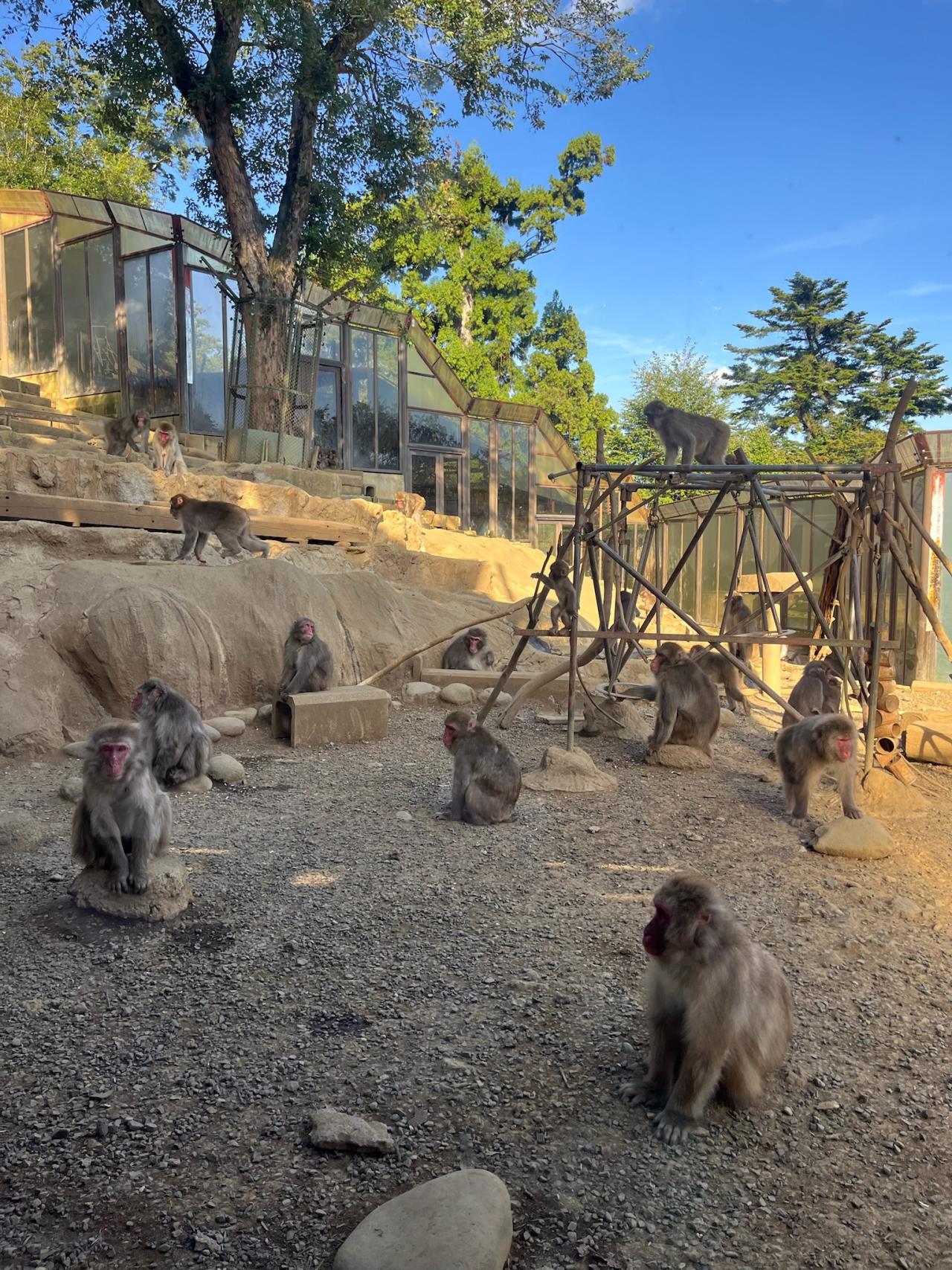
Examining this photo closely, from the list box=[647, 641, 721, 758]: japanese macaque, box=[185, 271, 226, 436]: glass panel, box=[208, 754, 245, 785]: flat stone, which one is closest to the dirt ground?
box=[208, 754, 245, 785]: flat stone

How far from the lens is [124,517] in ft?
34.2

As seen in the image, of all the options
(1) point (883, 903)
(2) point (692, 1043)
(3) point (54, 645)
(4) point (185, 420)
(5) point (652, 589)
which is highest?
(4) point (185, 420)

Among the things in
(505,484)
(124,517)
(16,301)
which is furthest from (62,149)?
(124,517)

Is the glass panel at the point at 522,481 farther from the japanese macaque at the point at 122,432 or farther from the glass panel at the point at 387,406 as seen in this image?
the japanese macaque at the point at 122,432

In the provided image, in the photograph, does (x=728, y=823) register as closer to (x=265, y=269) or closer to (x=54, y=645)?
(x=54, y=645)

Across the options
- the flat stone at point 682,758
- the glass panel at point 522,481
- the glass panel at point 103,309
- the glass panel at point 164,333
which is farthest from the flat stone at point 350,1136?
the glass panel at point 522,481

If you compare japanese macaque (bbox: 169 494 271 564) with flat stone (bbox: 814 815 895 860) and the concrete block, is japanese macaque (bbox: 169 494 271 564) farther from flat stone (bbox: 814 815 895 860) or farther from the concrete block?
flat stone (bbox: 814 815 895 860)

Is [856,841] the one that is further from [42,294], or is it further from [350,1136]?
[42,294]

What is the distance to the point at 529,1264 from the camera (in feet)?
7.50

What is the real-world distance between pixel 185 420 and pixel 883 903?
1740 centimetres

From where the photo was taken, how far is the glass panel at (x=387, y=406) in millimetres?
24375

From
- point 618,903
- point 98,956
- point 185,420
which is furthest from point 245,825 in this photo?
point 185,420

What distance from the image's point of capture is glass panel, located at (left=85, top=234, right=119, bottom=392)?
18.6 m

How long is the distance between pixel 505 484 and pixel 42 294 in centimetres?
1344
